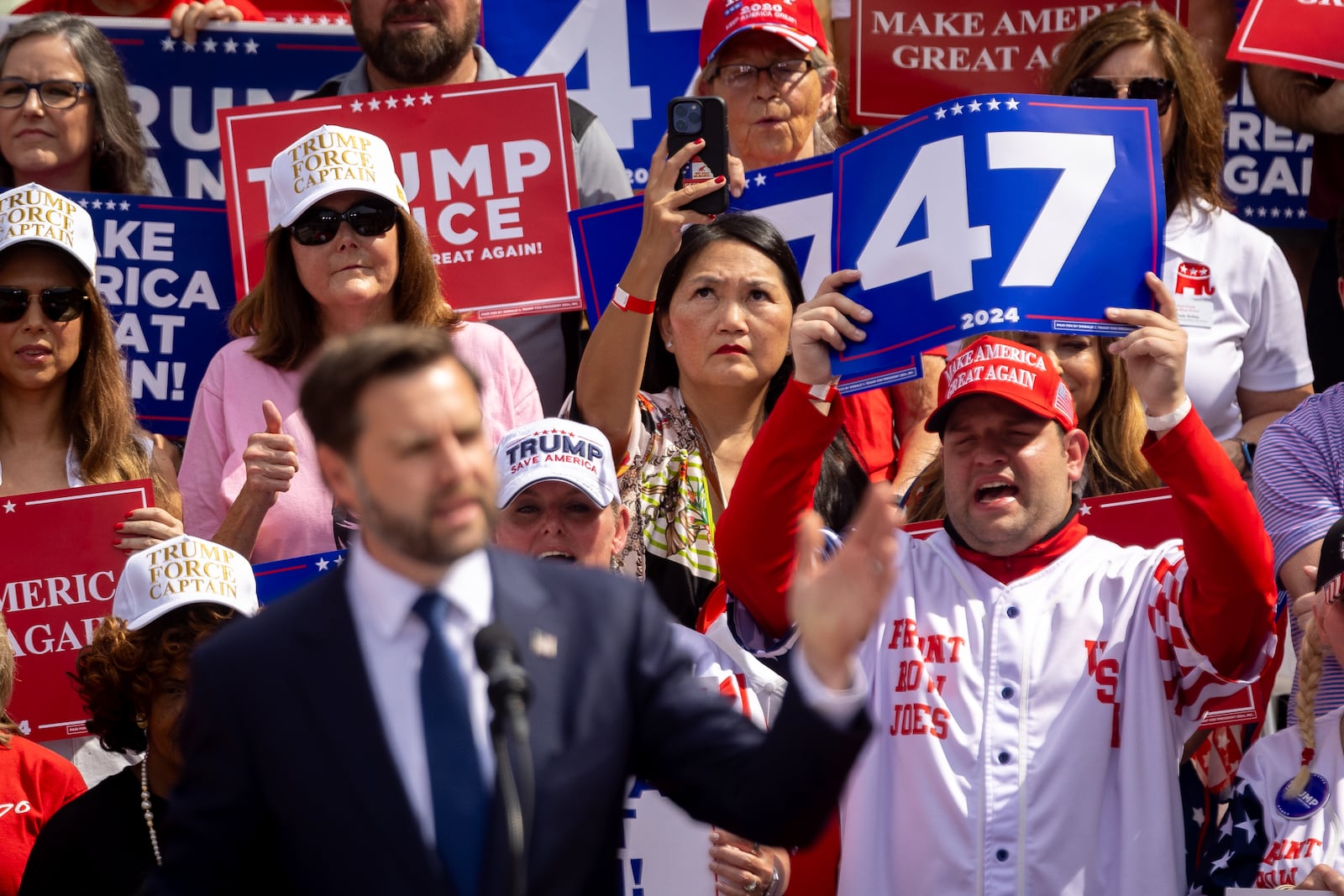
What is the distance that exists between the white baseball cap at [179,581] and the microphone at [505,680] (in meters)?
2.40

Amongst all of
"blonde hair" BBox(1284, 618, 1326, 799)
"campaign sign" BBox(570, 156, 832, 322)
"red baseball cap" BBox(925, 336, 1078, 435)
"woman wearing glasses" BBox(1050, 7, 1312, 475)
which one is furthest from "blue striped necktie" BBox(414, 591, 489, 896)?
"woman wearing glasses" BBox(1050, 7, 1312, 475)

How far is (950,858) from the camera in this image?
172 inches

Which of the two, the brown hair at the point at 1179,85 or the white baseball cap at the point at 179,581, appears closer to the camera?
the white baseball cap at the point at 179,581

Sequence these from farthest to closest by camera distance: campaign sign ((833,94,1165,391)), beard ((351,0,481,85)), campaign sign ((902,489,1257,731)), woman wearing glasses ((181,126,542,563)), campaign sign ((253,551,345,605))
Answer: beard ((351,0,481,85)) < woman wearing glasses ((181,126,542,563)) < campaign sign ((253,551,345,605)) < campaign sign ((902,489,1257,731)) < campaign sign ((833,94,1165,391))

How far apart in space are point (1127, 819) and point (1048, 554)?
66 centimetres

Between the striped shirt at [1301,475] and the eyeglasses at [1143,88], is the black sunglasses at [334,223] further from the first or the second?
the striped shirt at [1301,475]

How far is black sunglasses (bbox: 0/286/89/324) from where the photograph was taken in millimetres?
6035

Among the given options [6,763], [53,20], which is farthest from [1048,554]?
[53,20]

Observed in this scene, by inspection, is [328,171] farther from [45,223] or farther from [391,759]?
[391,759]

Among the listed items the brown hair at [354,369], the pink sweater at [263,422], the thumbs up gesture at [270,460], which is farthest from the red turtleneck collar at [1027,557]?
the brown hair at [354,369]

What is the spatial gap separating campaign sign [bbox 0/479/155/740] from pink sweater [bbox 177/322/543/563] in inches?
9.4

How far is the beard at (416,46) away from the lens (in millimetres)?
7039

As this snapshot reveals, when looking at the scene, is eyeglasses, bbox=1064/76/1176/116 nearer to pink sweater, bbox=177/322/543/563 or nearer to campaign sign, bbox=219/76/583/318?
campaign sign, bbox=219/76/583/318

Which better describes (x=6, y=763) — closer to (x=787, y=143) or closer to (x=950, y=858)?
(x=950, y=858)
